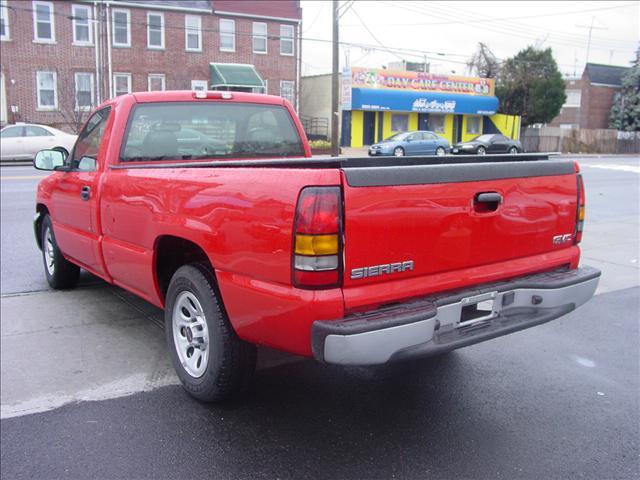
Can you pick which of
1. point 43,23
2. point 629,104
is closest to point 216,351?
point 43,23

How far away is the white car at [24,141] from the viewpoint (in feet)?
70.9

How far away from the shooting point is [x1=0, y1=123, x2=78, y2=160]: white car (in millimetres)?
21609

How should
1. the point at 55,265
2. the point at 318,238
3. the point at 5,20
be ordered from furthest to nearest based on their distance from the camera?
1. the point at 5,20
2. the point at 55,265
3. the point at 318,238

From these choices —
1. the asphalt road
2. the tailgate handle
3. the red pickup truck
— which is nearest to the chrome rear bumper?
the red pickup truck

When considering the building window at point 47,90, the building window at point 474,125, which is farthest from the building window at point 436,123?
the building window at point 47,90

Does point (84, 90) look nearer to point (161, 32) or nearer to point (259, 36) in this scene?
point (161, 32)

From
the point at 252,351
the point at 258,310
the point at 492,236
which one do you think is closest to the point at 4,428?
the point at 252,351

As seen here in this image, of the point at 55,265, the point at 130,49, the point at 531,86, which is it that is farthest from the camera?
the point at 531,86

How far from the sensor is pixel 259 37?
35.4 m

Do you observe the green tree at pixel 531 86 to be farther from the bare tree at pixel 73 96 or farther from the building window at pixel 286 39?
the bare tree at pixel 73 96

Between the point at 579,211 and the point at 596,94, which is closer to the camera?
the point at 579,211

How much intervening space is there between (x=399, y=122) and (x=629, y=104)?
2478 centimetres

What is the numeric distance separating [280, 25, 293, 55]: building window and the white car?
17.4 meters

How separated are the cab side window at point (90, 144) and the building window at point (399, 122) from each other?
125 feet
